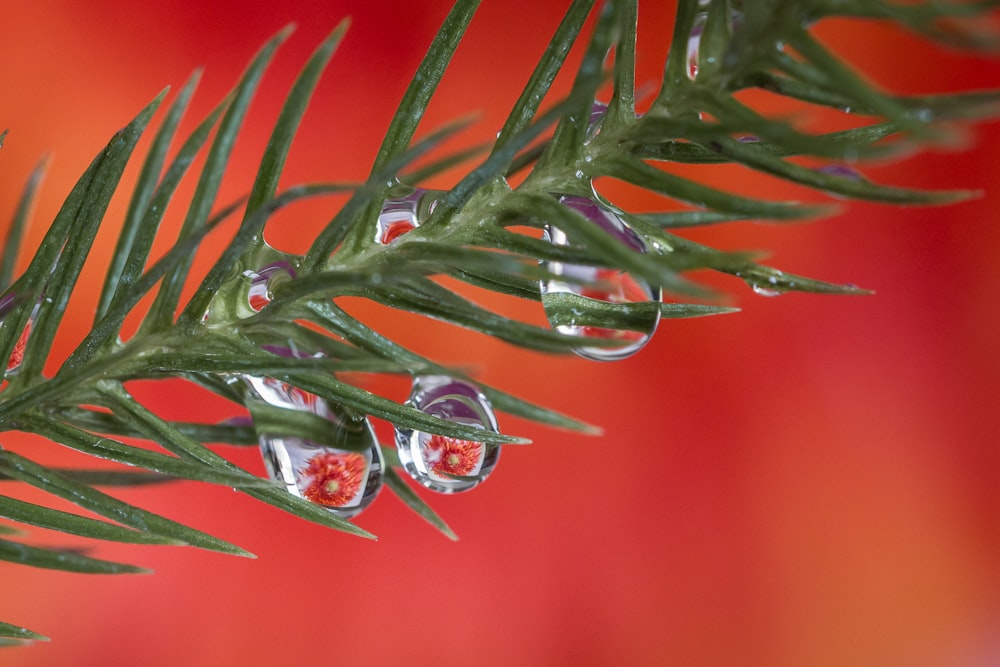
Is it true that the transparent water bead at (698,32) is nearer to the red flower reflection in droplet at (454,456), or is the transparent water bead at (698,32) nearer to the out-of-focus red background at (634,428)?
the red flower reflection in droplet at (454,456)

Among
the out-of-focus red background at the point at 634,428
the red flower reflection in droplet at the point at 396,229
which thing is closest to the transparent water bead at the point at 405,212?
the red flower reflection in droplet at the point at 396,229

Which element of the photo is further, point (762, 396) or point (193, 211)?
point (762, 396)

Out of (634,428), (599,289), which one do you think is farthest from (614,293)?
(634,428)

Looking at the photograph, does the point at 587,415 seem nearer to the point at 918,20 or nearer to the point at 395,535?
the point at 395,535

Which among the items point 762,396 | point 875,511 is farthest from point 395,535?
point 875,511

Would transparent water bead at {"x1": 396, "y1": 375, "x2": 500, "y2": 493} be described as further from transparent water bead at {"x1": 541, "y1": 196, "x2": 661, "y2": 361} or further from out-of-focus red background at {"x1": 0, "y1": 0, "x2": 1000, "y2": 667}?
out-of-focus red background at {"x1": 0, "y1": 0, "x2": 1000, "y2": 667}

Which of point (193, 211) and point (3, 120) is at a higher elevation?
point (3, 120)

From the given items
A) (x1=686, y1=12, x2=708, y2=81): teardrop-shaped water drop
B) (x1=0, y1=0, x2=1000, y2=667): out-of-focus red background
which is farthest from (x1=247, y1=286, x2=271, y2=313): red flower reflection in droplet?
(x1=0, y1=0, x2=1000, y2=667): out-of-focus red background
